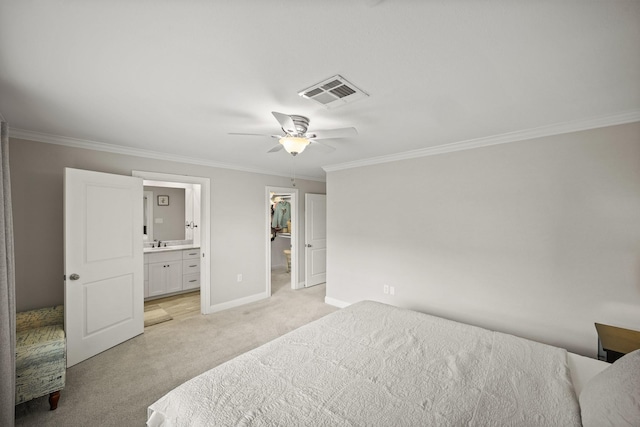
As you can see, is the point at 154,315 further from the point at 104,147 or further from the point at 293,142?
the point at 293,142

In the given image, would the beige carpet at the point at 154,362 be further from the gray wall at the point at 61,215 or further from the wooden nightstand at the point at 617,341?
the wooden nightstand at the point at 617,341

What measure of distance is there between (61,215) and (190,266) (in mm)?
2501

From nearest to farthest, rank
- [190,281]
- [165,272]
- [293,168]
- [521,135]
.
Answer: [521,135] < [293,168] < [165,272] < [190,281]

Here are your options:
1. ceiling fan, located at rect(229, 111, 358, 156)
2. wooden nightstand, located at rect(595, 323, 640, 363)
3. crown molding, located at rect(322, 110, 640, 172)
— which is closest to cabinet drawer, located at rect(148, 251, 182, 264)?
ceiling fan, located at rect(229, 111, 358, 156)

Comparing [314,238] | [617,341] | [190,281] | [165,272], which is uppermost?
[314,238]

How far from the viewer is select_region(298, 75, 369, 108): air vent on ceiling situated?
5.43ft

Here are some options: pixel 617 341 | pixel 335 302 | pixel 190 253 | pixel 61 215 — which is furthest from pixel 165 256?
pixel 617 341

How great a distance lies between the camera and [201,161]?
13.0ft

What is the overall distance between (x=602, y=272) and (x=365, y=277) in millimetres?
2528

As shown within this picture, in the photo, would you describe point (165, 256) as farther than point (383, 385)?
Yes

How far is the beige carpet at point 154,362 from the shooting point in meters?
2.03

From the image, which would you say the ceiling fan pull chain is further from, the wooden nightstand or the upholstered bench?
the wooden nightstand

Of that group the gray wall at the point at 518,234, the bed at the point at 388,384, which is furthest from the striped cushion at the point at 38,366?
the gray wall at the point at 518,234

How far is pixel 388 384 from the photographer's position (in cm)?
150
